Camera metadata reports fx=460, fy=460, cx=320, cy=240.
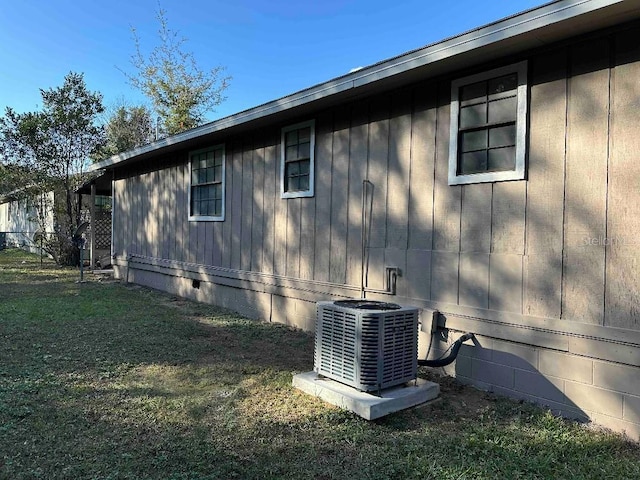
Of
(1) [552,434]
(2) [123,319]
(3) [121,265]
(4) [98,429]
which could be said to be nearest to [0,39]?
(3) [121,265]

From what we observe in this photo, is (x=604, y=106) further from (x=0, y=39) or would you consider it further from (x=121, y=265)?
(x=0, y=39)

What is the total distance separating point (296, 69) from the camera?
24.3m

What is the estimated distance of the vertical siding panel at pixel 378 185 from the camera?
4.47m

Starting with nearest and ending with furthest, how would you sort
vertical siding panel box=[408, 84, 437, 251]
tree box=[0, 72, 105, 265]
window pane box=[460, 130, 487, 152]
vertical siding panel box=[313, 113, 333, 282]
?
window pane box=[460, 130, 487, 152] → vertical siding panel box=[408, 84, 437, 251] → vertical siding panel box=[313, 113, 333, 282] → tree box=[0, 72, 105, 265]

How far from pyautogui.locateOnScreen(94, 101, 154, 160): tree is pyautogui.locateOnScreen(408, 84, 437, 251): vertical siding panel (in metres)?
19.0

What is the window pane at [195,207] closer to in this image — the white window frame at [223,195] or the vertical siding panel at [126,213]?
the white window frame at [223,195]

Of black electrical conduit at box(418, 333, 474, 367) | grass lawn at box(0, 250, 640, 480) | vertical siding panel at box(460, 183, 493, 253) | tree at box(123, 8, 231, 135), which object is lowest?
grass lawn at box(0, 250, 640, 480)

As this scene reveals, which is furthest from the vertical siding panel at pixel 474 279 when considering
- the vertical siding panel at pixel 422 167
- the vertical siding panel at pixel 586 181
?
the vertical siding panel at pixel 586 181

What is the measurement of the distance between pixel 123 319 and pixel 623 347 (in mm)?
5399

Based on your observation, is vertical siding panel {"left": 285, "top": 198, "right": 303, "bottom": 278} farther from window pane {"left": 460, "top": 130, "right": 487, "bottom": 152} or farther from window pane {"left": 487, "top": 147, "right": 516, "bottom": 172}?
window pane {"left": 487, "top": 147, "right": 516, "bottom": 172}

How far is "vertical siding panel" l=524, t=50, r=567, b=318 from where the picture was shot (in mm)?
3207

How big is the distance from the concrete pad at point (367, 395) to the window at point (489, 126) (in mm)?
1678

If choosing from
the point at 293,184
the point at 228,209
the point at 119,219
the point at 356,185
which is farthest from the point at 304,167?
the point at 119,219

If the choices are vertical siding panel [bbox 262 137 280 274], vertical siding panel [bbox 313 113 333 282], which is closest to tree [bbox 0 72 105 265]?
vertical siding panel [bbox 262 137 280 274]
